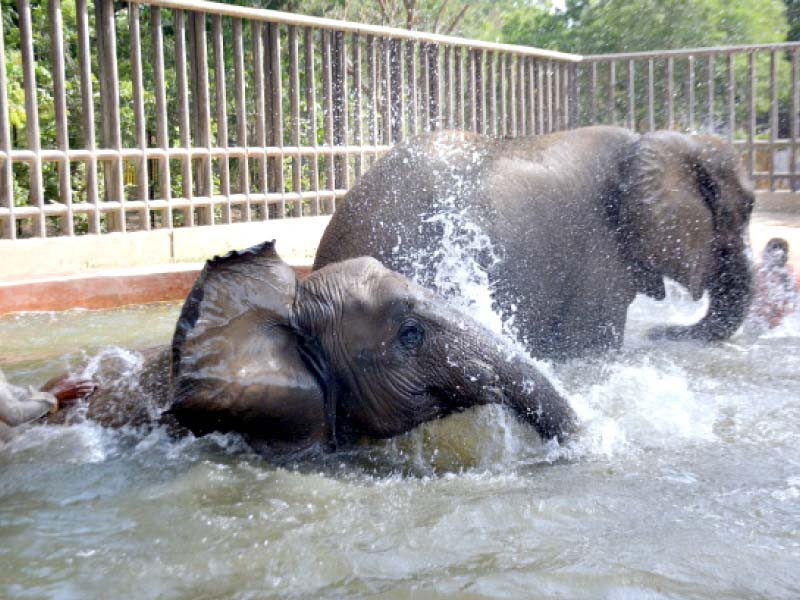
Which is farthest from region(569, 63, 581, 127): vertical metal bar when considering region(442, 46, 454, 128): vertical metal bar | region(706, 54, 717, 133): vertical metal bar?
region(442, 46, 454, 128): vertical metal bar

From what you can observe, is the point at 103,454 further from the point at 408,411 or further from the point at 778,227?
the point at 778,227

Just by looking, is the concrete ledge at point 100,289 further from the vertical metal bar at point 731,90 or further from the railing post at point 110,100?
the vertical metal bar at point 731,90

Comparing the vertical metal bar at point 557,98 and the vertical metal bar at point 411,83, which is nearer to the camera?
the vertical metal bar at point 411,83

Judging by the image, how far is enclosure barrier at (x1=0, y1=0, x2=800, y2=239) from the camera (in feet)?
33.4

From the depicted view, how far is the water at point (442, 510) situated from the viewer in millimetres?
3389

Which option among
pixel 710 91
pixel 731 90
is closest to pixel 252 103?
pixel 710 91

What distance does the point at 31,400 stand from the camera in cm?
445

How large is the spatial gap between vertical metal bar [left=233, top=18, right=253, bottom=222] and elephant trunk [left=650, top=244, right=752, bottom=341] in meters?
5.47

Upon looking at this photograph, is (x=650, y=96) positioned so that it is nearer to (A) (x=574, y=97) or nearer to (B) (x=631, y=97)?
(B) (x=631, y=97)

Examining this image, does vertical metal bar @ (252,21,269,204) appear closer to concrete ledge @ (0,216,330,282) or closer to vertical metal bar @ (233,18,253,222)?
vertical metal bar @ (233,18,253,222)

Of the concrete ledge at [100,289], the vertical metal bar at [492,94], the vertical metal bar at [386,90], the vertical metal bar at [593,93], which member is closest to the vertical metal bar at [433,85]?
the vertical metal bar at [386,90]

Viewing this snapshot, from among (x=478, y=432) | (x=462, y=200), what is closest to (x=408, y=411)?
(x=478, y=432)

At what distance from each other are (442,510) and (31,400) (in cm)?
158

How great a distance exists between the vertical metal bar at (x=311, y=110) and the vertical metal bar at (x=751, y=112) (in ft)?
22.2
